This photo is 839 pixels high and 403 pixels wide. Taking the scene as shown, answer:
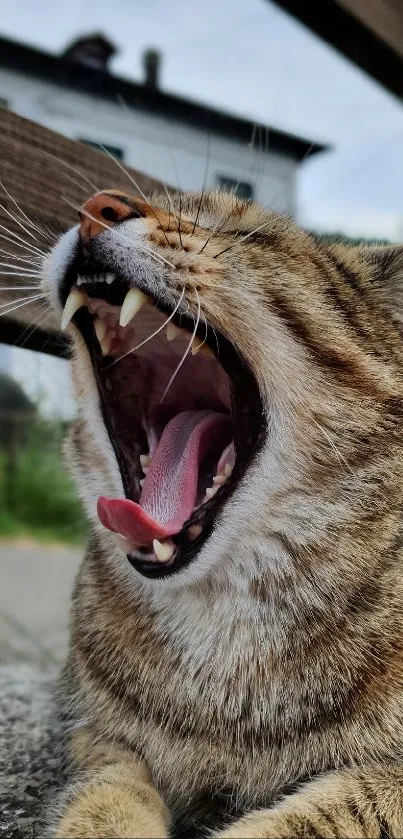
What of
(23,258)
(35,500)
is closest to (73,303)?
(23,258)

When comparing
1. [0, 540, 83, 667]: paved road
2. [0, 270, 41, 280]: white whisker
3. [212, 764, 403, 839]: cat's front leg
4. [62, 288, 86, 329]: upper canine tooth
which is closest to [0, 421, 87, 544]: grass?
[0, 540, 83, 667]: paved road

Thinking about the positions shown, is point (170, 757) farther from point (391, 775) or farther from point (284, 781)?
point (391, 775)

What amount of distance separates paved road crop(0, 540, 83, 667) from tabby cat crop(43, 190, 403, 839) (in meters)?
2.54

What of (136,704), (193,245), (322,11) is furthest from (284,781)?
(322,11)

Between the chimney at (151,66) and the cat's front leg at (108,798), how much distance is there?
1.84 meters

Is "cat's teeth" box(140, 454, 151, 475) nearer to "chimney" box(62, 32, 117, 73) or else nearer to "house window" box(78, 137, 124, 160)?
"house window" box(78, 137, 124, 160)

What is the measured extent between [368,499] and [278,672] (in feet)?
1.18

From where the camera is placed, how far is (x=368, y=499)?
4.85 ft

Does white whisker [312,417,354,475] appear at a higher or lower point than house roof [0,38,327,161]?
lower

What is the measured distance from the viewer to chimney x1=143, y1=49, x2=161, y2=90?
93.5 inches

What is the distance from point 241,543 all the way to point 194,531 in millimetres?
99

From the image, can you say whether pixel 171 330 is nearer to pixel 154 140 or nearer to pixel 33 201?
pixel 33 201

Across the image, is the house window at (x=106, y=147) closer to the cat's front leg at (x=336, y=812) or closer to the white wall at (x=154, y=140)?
the white wall at (x=154, y=140)

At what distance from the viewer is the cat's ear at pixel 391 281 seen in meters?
1.69
